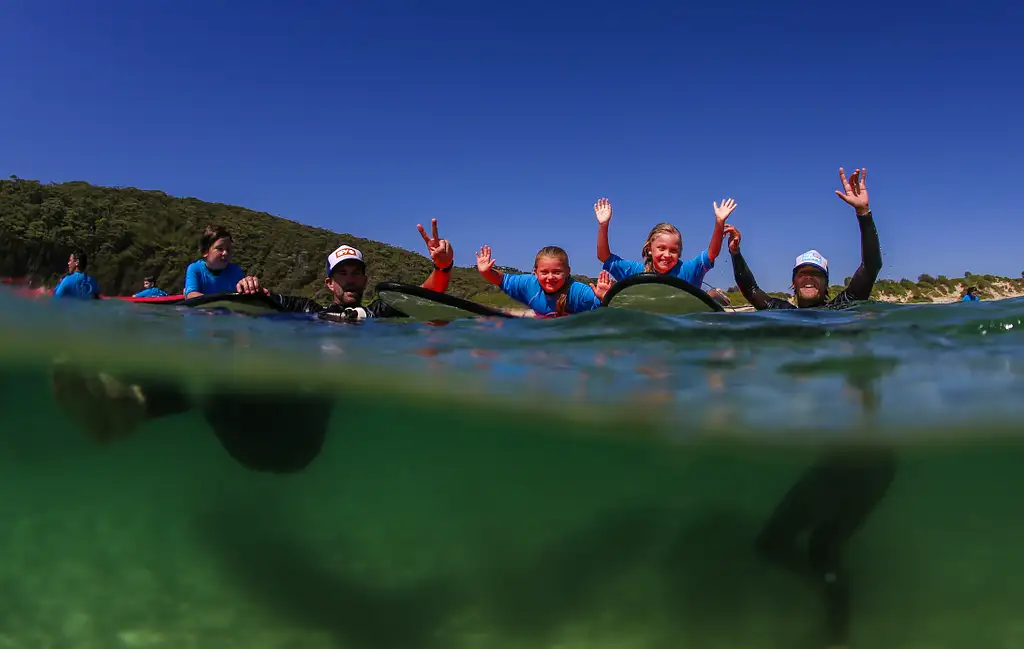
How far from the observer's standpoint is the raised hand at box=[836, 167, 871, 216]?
7.50m

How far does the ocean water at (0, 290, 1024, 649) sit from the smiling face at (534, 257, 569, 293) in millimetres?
1130

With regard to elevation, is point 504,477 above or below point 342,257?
below

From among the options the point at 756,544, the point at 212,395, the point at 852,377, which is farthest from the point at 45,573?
the point at 852,377

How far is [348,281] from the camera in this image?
7055 millimetres

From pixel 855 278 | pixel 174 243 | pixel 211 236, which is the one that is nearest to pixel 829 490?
pixel 855 278

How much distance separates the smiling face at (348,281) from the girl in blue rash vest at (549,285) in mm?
1504

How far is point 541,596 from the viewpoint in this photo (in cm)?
1061

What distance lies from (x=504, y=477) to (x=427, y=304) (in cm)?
463

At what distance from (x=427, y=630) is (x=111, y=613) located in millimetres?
4731

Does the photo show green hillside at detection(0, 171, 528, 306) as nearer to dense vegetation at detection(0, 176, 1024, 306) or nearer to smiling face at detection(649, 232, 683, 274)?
dense vegetation at detection(0, 176, 1024, 306)

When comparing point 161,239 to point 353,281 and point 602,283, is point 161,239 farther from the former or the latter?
point 602,283

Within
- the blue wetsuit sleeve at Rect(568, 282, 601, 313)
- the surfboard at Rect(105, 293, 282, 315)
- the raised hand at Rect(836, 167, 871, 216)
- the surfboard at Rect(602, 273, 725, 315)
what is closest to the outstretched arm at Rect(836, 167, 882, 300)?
the raised hand at Rect(836, 167, 871, 216)

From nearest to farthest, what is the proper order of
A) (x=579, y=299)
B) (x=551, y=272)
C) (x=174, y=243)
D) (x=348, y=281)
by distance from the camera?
1. (x=348, y=281)
2. (x=551, y=272)
3. (x=579, y=299)
4. (x=174, y=243)

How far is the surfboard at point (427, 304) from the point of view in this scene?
21.7ft
